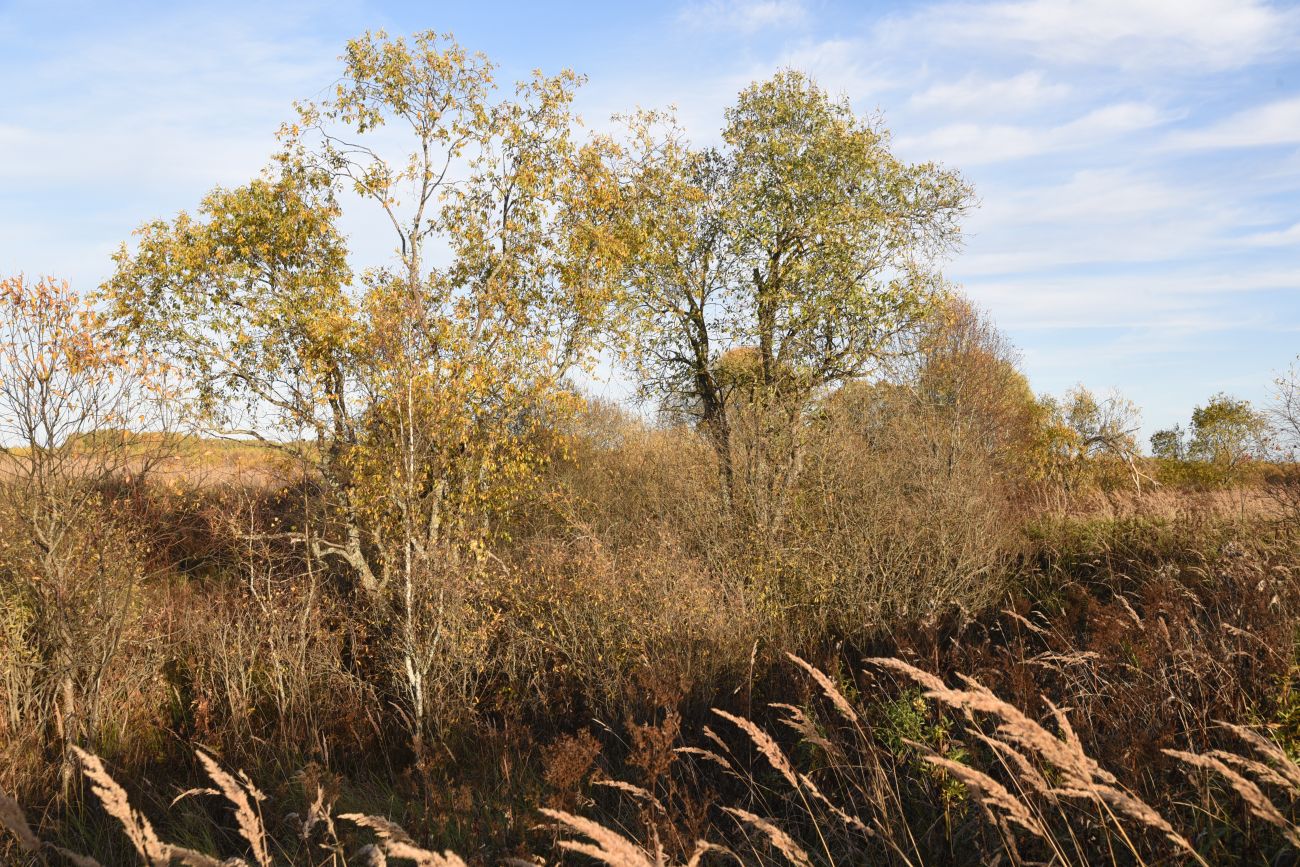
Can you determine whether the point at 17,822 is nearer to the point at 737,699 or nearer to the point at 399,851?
the point at 399,851

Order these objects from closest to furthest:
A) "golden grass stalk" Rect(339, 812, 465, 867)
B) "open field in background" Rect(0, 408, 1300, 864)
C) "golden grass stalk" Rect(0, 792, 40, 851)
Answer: "golden grass stalk" Rect(339, 812, 465, 867)
"golden grass stalk" Rect(0, 792, 40, 851)
"open field in background" Rect(0, 408, 1300, 864)

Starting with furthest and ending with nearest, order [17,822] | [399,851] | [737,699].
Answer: [737,699], [17,822], [399,851]

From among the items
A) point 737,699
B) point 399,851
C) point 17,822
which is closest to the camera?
point 399,851

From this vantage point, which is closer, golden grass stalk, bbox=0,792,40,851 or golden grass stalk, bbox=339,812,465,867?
golden grass stalk, bbox=339,812,465,867

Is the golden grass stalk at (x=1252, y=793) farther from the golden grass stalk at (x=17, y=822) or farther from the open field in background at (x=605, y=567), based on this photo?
the golden grass stalk at (x=17, y=822)

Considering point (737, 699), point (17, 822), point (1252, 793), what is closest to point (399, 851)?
point (17, 822)

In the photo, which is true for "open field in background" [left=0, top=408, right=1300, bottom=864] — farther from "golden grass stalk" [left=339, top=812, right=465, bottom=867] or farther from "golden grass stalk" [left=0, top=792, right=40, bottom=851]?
"golden grass stalk" [left=0, top=792, right=40, bottom=851]

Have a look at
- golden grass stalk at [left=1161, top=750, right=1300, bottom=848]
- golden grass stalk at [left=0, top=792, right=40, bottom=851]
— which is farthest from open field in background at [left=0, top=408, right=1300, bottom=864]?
golden grass stalk at [left=0, top=792, right=40, bottom=851]

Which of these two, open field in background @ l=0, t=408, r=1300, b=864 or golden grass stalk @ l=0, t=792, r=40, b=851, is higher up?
golden grass stalk @ l=0, t=792, r=40, b=851

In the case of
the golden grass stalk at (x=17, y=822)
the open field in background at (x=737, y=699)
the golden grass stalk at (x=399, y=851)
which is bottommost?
the open field in background at (x=737, y=699)

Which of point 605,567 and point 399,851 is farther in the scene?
point 605,567

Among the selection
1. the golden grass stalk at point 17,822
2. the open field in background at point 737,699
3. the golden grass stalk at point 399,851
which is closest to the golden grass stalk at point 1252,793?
the open field in background at point 737,699

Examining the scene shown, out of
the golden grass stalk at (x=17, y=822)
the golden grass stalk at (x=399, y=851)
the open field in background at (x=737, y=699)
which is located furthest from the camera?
the open field in background at (x=737, y=699)

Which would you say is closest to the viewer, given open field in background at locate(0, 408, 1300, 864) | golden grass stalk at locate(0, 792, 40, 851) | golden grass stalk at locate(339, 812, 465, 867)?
golden grass stalk at locate(339, 812, 465, 867)
